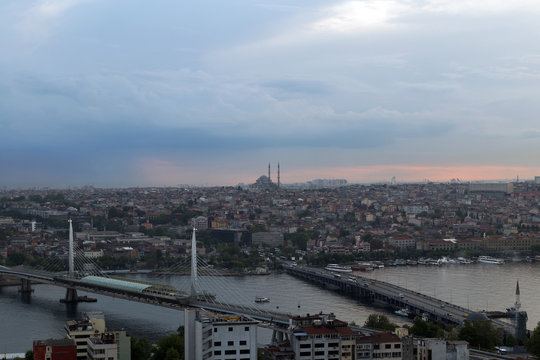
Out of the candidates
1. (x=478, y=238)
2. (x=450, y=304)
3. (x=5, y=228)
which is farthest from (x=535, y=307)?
(x=5, y=228)

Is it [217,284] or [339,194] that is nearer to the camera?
[217,284]

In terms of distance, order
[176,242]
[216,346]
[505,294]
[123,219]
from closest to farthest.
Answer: [216,346] < [505,294] < [176,242] < [123,219]

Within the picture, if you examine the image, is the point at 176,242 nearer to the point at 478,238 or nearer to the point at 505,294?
the point at 478,238

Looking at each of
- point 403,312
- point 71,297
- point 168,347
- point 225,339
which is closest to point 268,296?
point 403,312

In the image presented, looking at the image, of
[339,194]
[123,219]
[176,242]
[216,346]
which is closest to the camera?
[216,346]

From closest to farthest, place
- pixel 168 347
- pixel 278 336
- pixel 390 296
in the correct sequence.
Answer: pixel 168 347, pixel 278 336, pixel 390 296

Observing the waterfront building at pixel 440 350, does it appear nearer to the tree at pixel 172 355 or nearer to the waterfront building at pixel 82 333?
the tree at pixel 172 355

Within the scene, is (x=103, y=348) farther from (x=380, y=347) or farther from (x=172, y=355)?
(x=380, y=347)

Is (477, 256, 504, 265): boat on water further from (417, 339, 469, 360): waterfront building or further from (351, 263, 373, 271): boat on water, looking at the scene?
(417, 339, 469, 360): waterfront building
